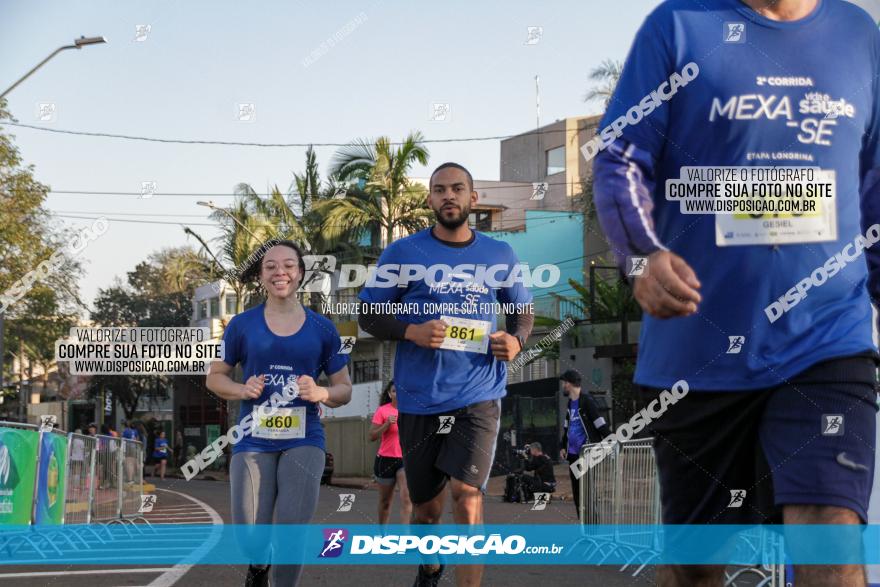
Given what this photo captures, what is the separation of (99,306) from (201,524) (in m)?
59.4

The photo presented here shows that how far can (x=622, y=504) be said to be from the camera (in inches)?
456

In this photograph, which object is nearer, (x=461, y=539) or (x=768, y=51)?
(x=768, y=51)

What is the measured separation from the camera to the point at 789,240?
327cm

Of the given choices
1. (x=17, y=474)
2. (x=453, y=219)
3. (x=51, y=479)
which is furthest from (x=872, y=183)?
(x=51, y=479)

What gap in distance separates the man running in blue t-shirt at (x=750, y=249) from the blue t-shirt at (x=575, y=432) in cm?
1033

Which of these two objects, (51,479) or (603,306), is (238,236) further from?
(51,479)

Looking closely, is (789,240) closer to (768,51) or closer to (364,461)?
(768,51)

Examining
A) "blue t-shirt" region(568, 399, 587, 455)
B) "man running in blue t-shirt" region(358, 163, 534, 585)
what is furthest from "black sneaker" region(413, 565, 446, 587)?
"blue t-shirt" region(568, 399, 587, 455)

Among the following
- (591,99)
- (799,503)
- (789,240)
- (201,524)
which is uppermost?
(591,99)

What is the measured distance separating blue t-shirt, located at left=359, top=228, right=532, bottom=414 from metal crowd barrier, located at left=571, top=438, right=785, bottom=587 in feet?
11.2

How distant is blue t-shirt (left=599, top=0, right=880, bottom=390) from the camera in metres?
3.26

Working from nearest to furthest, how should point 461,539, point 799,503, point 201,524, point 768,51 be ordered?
point 799,503 → point 768,51 → point 461,539 → point 201,524

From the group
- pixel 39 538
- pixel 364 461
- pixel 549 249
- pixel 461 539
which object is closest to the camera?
pixel 461 539

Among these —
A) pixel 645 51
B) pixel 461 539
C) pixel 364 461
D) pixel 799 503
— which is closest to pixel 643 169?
pixel 645 51
